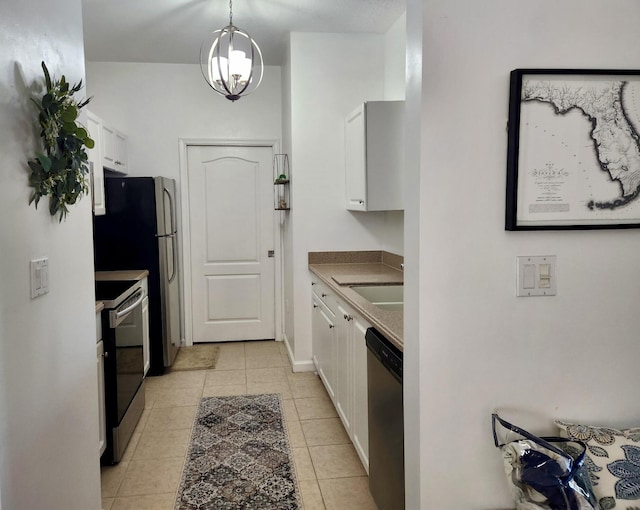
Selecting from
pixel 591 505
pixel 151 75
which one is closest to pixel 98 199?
pixel 151 75

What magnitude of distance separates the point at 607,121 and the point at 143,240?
362cm

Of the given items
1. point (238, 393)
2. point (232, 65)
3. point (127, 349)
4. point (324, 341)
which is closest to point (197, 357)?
point (238, 393)

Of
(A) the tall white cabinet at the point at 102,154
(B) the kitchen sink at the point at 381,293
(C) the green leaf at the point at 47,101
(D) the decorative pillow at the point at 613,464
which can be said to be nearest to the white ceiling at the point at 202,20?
(A) the tall white cabinet at the point at 102,154

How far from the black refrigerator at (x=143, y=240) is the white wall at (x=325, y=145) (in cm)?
A: 107

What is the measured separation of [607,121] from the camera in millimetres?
1449

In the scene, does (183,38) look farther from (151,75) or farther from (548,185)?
(548,185)

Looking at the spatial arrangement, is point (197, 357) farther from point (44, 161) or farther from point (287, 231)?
point (44, 161)

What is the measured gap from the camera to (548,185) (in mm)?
1454

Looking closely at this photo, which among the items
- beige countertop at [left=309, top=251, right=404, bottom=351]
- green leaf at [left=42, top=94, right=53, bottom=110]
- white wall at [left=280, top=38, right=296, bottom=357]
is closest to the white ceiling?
white wall at [left=280, top=38, right=296, bottom=357]

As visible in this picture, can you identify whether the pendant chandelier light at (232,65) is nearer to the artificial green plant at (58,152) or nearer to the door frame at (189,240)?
the artificial green plant at (58,152)

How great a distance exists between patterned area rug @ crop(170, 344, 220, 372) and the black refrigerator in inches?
9.4

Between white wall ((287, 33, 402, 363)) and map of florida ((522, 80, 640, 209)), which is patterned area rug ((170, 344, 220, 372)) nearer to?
white wall ((287, 33, 402, 363))

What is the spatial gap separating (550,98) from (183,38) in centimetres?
352

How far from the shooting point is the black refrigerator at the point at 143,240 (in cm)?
426
